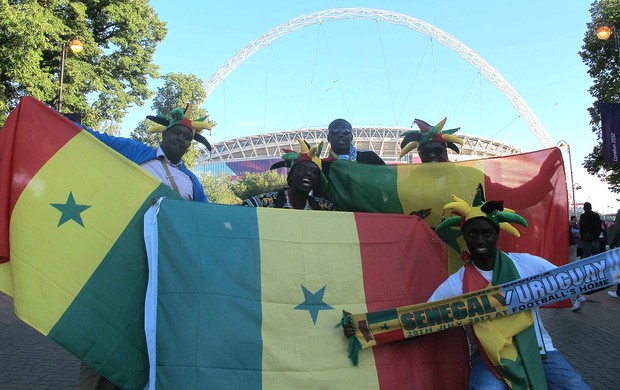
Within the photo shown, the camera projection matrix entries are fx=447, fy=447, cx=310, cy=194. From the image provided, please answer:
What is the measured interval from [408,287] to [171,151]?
91.2 inches

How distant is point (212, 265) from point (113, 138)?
65.8 inches

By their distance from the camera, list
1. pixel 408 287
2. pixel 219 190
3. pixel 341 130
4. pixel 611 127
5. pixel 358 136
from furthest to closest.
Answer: pixel 358 136, pixel 219 190, pixel 611 127, pixel 341 130, pixel 408 287

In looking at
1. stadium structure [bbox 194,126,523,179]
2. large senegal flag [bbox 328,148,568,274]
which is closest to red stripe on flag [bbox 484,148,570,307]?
large senegal flag [bbox 328,148,568,274]

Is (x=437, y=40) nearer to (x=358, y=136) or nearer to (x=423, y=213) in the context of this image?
(x=358, y=136)

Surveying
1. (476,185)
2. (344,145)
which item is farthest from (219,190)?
(476,185)

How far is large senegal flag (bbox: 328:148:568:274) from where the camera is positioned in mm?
3779

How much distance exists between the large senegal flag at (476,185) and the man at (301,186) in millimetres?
304

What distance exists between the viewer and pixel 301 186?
3.96 metres

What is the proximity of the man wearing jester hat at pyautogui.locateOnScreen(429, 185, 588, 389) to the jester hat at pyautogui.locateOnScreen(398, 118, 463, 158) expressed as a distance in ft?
4.21

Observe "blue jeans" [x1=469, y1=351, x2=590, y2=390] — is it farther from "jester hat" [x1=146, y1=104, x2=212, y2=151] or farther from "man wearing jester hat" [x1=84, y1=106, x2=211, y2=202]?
"jester hat" [x1=146, y1=104, x2=212, y2=151]

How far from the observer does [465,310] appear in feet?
9.29

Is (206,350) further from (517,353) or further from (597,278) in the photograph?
(597,278)

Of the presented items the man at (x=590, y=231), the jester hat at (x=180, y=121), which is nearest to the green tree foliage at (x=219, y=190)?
the man at (x=590, y=231)

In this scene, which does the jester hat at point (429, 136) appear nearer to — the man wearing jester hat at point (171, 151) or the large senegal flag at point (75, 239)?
the man wearing jester hat at point (171, 151)
